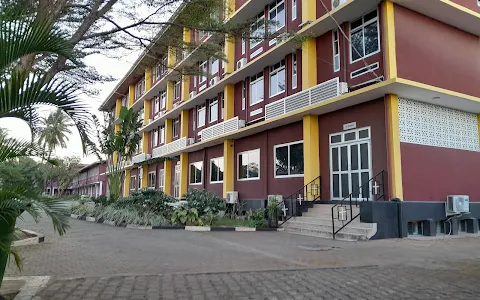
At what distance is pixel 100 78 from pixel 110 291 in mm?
6940

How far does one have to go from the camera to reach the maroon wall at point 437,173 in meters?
12.9

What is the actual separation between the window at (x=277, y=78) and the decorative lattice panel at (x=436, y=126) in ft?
21.7

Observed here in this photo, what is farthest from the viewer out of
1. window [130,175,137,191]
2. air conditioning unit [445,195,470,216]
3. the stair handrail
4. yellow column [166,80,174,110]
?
window [130,175,137,191]

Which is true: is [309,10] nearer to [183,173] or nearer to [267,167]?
[267,167]

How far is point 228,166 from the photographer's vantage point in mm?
22484

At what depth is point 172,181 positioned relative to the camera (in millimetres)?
31156

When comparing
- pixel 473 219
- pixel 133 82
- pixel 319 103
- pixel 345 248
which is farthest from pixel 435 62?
pixel 133 82

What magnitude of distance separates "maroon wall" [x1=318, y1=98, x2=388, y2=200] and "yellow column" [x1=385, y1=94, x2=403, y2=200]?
33 cm

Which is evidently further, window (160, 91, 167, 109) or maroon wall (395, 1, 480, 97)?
window (160, 91, 167, 109)

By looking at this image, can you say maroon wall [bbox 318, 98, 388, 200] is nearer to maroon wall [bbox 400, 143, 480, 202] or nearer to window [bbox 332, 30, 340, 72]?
maroon wall [bbox 400, 143, 480, 202]

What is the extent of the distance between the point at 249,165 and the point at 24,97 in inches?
670

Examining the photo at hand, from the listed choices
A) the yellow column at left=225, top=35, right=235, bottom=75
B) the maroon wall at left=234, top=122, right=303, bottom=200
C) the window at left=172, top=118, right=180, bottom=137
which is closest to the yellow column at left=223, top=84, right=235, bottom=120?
the yellow column at left=225, top=35, right=235, bottom=75

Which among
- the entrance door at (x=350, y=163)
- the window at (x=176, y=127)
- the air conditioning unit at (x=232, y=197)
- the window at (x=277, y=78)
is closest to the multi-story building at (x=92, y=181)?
the window at (x=176, y=127)

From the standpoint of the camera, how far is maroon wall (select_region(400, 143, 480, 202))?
12875 mm
